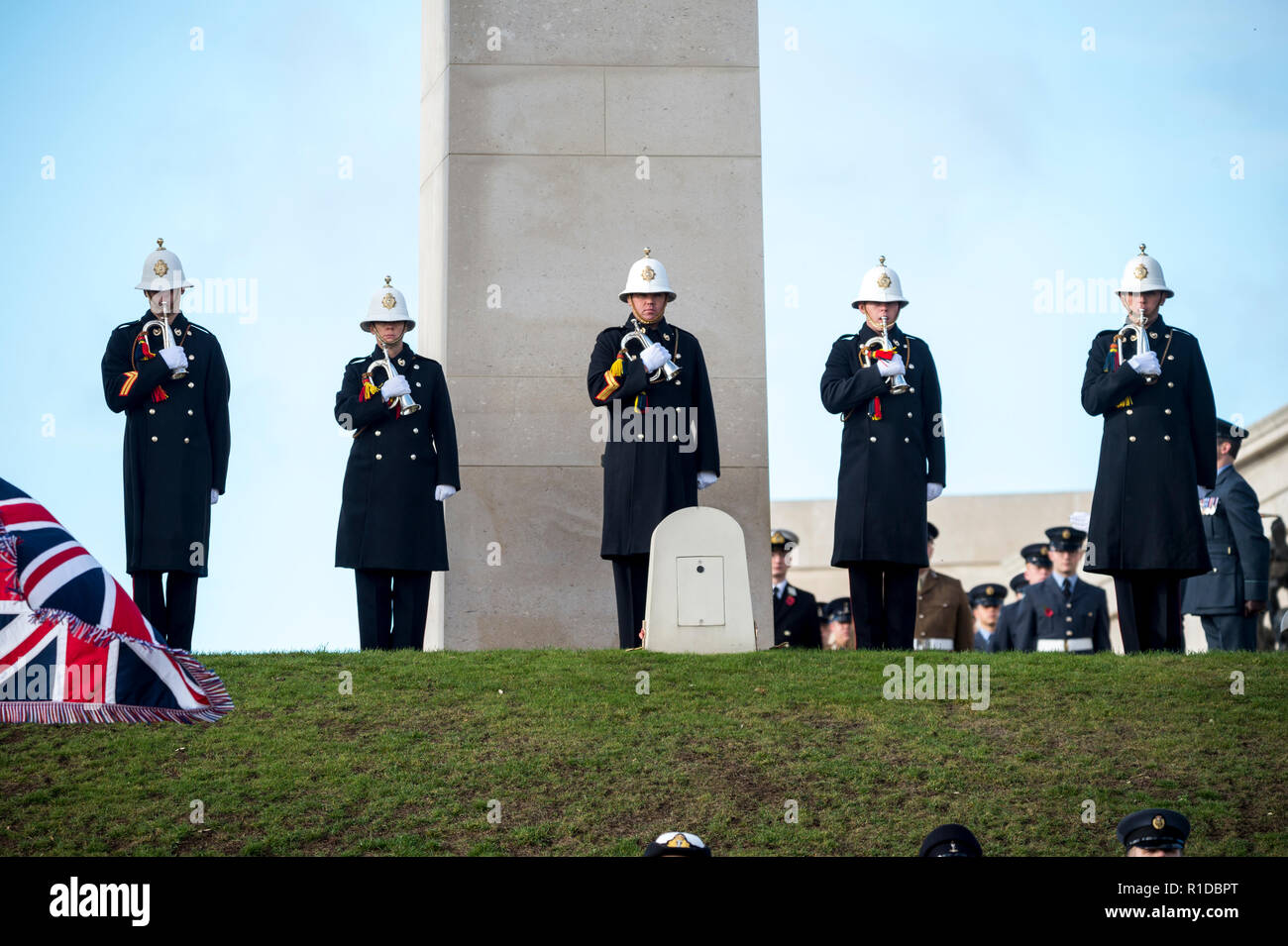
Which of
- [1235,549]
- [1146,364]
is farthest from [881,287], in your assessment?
[1235,549]

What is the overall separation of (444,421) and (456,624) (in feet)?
7.37

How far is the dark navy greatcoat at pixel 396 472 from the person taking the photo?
469 inches

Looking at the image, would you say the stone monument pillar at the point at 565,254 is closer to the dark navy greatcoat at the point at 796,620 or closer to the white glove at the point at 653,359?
the dark navy greatcoat at the point at 796,620

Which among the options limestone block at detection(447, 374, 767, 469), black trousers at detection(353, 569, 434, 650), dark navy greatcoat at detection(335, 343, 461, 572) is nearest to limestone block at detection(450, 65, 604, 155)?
limestone block at detection(447, 374, 767, 469)

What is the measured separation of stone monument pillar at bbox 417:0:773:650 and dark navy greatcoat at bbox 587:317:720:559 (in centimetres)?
213

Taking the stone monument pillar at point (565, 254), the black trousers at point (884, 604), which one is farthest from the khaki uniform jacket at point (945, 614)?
the black trousers at point (884, 604)

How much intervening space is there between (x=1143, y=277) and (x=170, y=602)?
6307 millimetres

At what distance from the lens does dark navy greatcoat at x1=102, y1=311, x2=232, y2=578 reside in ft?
36.8

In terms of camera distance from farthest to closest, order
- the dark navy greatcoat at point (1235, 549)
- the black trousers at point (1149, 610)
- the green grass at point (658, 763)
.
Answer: the dark navy greatcoat at point (1235, 549)
the black trousers at point (1149, 610)
the green grass at point (658, 763)

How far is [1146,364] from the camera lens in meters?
11.4

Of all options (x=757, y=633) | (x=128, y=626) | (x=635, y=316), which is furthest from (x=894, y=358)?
(x=128, y=626)

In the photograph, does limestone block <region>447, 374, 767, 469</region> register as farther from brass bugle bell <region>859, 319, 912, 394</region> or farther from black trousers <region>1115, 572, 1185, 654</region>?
black trousers <region>1115, 572, 1185, 654</region>

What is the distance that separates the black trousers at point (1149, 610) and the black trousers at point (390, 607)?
4.39 m
